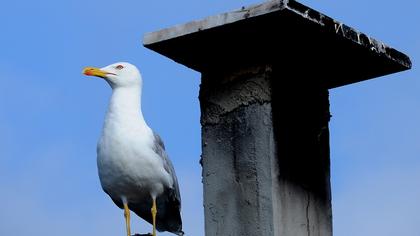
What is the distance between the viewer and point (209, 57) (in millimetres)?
5887

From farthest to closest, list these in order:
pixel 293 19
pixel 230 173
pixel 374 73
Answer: pixel 374 73 → pixel 230 173 → pixel 293 19

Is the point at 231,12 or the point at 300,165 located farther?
the point at 300,165

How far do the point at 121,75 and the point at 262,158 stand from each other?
5.57ft

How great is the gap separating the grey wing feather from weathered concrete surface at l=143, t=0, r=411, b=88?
3.62 ft

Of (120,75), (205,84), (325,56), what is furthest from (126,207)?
(325,56)

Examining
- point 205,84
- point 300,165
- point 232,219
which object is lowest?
point 232,219

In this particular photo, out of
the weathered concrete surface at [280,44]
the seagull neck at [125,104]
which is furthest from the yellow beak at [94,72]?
the weathered concrete surface at [280,44]

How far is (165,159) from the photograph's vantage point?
23.0ft

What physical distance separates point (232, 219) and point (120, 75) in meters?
1.72

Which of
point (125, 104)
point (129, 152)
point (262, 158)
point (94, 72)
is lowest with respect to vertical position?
point (262, 158)

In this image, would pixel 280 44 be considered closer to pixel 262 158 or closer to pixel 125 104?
pixel 262 158

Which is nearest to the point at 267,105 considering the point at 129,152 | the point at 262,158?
the point at 262,158

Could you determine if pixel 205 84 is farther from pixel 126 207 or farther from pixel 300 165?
pixel 126 207

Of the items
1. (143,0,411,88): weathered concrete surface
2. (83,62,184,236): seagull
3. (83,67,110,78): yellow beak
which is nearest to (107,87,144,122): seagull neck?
(83,62,184,236): seagull
